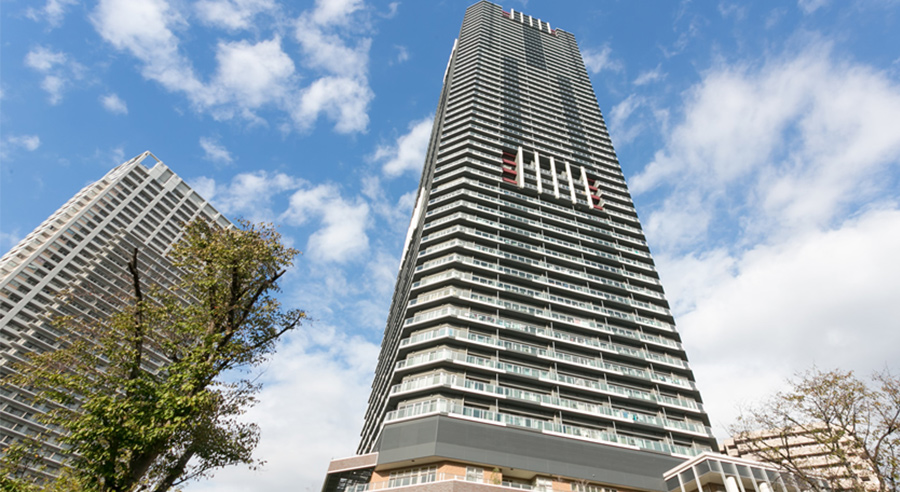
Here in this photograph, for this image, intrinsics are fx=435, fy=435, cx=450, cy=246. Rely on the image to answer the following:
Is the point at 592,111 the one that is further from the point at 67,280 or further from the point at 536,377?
the point at 67,280

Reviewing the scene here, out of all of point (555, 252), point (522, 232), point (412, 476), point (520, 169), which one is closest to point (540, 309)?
point (555, 252)

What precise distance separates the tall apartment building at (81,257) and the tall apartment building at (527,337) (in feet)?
101

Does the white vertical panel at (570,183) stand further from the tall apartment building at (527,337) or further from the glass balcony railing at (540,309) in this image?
the glass balcony railing at (540,309)

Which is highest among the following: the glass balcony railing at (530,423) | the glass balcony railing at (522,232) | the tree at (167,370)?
the glass balcony railing at (522,232)

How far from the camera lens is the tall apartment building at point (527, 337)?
33812 millimetres

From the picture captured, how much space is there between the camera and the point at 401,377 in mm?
39406

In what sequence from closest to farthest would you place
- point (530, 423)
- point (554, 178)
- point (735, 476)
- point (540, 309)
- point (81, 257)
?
1. point (735, 476)
2. point (530, 423)
3. point (540, 309)
4. point (554, 178)
5. point (81, 257)

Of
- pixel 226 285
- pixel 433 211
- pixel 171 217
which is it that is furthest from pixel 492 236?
pixel 171 217

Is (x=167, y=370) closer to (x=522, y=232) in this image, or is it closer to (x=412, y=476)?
(x=412, y=476)

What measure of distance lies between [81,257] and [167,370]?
3044 inches

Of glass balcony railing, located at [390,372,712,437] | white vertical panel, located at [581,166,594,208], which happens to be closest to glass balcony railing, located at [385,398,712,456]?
glass balcony railing, located at [390,372,712,437]

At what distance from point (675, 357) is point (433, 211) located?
32474mm

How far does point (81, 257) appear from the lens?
71.8 m

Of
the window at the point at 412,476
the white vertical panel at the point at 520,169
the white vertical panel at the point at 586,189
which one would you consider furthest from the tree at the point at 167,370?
the white vertical panel at the point at 586,189
